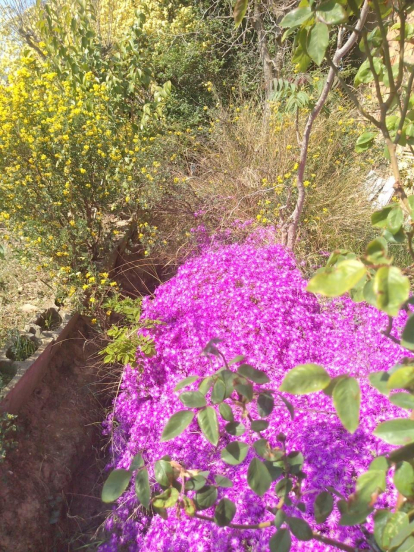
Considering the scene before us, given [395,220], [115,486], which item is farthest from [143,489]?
[395,220]

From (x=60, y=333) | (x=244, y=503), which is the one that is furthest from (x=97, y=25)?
(x=244, y=503)

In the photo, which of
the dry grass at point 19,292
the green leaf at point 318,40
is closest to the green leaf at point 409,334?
the green leaf at point 318,40

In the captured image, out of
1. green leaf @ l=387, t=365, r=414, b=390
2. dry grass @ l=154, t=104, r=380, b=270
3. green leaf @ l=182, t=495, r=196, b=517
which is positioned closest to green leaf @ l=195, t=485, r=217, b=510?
green leaf @ l=182, t=495, r=196, b=517

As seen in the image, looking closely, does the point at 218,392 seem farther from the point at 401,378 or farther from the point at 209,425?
the point at 401,378

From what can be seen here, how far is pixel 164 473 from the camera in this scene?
88 centimetres

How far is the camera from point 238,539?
1.79m

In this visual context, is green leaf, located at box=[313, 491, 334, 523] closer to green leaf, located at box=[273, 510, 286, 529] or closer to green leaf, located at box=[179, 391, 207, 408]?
green leaf, located at box=[273, 510, 286, 529]

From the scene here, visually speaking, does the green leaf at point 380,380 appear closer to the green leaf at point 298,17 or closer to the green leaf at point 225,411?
the green leaf at point 225,411

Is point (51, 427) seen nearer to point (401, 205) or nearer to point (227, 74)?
point (401, 205)

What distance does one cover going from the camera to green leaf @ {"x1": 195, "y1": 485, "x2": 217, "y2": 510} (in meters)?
0.94

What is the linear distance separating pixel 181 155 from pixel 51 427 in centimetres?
343

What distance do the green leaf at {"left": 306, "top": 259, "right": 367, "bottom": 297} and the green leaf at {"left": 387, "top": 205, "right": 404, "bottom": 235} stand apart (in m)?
0.41

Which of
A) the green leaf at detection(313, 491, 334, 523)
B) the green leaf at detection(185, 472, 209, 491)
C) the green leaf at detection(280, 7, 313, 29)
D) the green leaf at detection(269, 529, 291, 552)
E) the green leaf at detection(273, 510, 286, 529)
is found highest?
the green leaf at detection(280, 7, 313, 29)

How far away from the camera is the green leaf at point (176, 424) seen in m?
0.82
